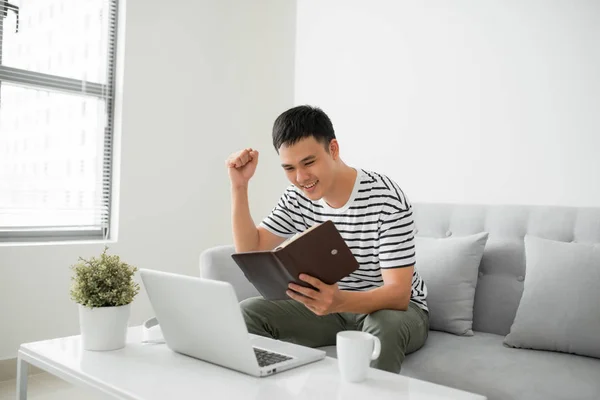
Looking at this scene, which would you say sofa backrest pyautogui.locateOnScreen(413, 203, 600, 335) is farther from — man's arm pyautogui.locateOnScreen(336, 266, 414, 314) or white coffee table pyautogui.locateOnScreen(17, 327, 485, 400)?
white coffee table pyautogui.locateOnScreen(17, 327, 485, 400)

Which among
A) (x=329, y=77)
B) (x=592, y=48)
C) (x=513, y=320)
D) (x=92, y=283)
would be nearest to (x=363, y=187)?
(x=513, y=320)

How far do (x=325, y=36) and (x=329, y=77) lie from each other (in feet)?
0.85

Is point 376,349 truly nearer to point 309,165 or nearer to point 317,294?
point 317,294

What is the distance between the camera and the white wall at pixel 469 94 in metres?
2.34

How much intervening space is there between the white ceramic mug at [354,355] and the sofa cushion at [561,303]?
0.85 metres

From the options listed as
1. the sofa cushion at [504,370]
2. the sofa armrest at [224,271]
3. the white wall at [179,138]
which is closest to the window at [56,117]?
the white wall at [179,138]

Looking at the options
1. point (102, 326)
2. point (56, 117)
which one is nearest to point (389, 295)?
point (102, 326)

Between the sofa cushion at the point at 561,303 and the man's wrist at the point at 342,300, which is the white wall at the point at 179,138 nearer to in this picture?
the man's wrist at the point at 342,300

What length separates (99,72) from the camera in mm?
3041

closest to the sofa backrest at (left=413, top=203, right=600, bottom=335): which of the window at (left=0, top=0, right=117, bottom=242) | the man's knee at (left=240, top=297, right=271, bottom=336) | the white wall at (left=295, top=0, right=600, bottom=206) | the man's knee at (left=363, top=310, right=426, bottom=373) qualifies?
the white wall at (left=295, top=0, right=600, bottom=206)

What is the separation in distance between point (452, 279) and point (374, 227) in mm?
477

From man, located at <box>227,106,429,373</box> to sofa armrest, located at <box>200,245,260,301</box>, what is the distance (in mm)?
245

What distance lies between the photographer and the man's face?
1761 mm

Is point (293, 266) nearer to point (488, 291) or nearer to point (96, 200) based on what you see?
point (488, 291)
